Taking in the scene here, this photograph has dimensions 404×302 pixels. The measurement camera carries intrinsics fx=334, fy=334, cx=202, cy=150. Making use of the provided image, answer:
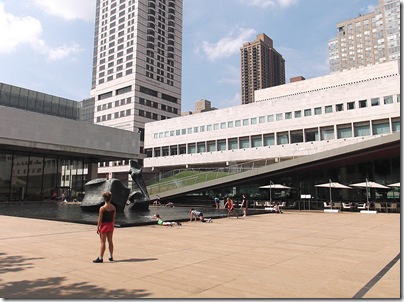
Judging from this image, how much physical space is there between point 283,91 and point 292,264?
7210 centimetres

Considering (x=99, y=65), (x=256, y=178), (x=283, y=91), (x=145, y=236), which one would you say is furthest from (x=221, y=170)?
(x=99, y=65)

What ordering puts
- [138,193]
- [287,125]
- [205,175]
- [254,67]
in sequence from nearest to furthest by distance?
[138,193], [205,175], [287,125], [254,67]

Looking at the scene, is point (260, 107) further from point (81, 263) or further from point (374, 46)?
point (374, 46)

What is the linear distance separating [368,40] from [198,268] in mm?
149667

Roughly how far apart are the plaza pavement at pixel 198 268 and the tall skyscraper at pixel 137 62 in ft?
264

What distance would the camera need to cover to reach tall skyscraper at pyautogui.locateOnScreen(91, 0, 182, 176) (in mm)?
93062

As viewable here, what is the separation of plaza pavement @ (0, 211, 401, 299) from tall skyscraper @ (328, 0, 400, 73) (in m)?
128

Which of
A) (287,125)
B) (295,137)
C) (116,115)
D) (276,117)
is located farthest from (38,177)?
(116,115)

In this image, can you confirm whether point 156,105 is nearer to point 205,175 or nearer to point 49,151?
point 49,151

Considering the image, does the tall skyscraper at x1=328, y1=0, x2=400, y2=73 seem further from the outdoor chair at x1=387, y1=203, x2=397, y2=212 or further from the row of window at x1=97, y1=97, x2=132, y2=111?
the outdoor chair at x1=387, y1=203, x2=397, y2=212

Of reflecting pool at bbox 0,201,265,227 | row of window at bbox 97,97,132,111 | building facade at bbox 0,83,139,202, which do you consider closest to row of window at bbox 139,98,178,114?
row of window at bbox 97,97,132,111

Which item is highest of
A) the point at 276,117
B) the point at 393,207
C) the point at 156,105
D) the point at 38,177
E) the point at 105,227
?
the point at 156,105

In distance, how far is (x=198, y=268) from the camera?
23.4 feet

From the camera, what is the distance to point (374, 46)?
13000 cm
